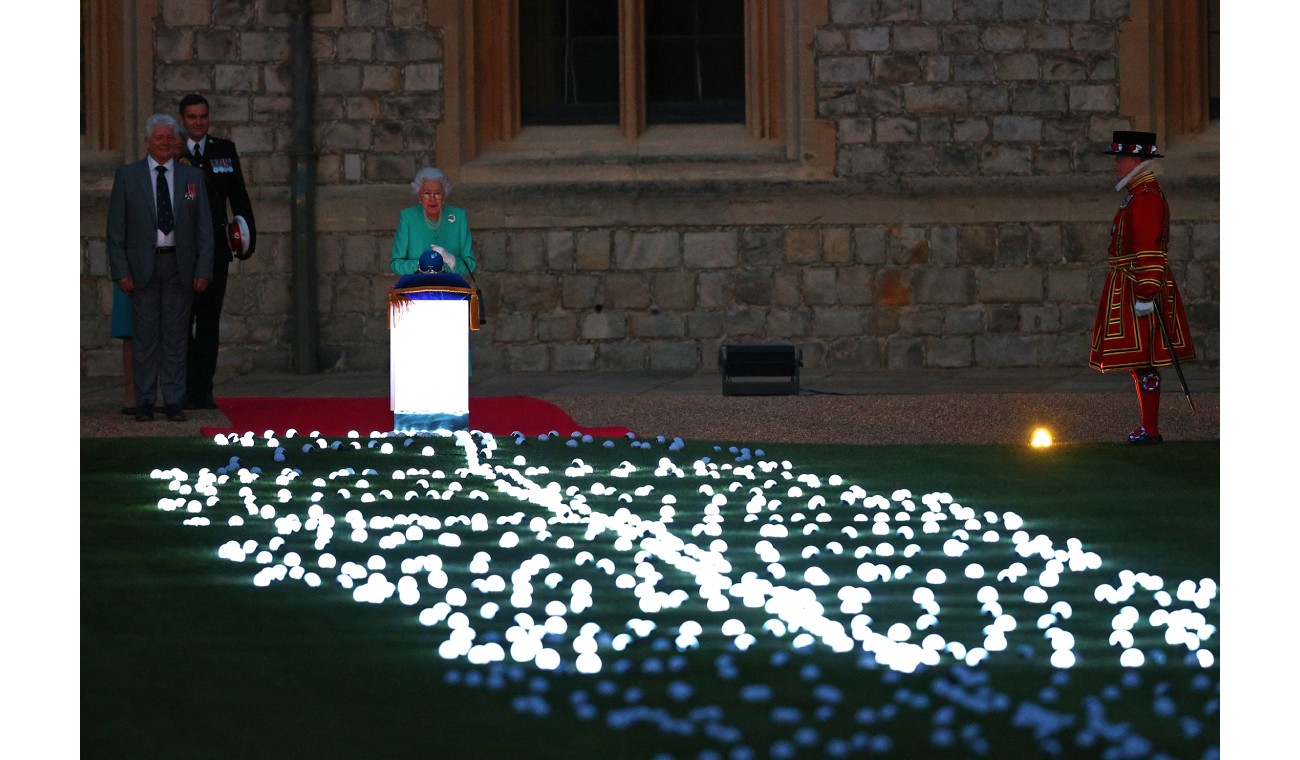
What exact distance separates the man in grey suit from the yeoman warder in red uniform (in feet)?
15.9

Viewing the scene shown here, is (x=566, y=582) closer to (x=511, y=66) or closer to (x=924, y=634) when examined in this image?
(x=924, y=634)

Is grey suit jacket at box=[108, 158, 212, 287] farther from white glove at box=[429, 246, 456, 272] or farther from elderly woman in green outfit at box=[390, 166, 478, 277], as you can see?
white glove at box=[429, 246, 456, 272]

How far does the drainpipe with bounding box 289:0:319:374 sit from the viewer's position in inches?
554

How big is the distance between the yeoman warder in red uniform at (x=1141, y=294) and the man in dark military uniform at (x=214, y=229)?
16.0 feet

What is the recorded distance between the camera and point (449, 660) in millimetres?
4387

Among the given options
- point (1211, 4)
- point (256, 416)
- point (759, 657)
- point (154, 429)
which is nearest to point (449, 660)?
point (759, 657)

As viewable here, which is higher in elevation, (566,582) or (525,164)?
(525,164)

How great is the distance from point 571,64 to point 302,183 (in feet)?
7.60

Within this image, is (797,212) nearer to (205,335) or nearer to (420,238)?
(420,238)

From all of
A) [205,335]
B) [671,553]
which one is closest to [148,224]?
[205,335]

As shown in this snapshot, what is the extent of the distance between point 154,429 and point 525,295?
4.82 meters

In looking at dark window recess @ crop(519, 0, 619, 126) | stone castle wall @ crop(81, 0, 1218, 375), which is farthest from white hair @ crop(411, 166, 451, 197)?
dark window recess @ crop(519, 0, 619, 126)

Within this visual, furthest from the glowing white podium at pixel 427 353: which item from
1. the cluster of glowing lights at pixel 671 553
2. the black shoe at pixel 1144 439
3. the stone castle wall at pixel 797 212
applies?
the stone castle wall at pixel 797 212

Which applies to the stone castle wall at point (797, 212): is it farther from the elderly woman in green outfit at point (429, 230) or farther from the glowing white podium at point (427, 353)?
the glowing white podium at point (427, 353)
